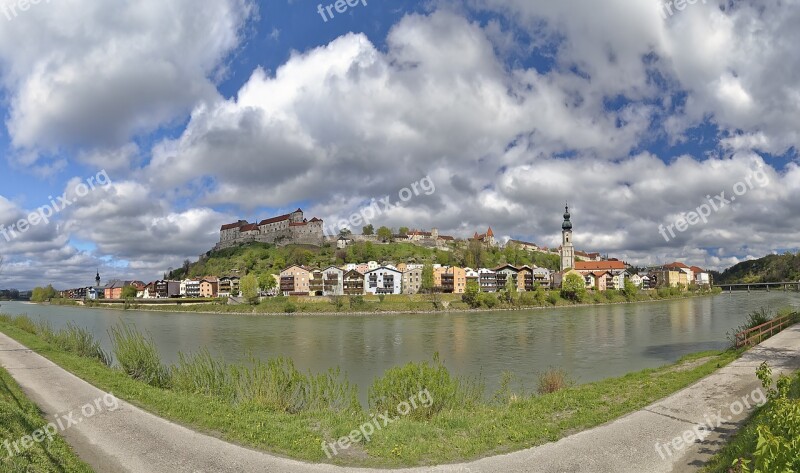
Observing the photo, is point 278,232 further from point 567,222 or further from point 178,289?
point 567,222

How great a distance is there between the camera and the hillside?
13888 cm

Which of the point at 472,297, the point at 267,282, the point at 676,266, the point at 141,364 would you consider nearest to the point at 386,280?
the point at 472,297

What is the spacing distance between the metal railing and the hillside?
4596 inches

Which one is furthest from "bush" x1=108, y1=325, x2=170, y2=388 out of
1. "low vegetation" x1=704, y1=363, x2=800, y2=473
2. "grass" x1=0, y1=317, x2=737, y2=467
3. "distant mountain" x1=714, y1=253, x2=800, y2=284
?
"distant mountain" x1=714, y1=253, x2=800, y2=284

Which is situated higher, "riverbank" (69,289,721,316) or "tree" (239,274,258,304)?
"tree" (239,274,258,304)

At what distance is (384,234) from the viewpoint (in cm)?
16988

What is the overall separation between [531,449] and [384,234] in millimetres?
162131

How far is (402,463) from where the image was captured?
A: 7.64m

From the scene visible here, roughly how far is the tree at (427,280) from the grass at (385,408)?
85934 mm

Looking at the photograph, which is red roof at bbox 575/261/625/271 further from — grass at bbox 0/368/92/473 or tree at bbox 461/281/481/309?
grass at bbox 0/368/92/473

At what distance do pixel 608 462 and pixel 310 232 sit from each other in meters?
157

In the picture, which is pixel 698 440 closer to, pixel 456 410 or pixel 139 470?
pixel 456 410

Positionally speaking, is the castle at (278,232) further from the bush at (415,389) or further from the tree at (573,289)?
the bush at (415,389)

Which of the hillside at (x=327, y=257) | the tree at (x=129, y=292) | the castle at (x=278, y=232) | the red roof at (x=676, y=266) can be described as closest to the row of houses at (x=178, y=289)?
the tree at (x=129, y=292)
